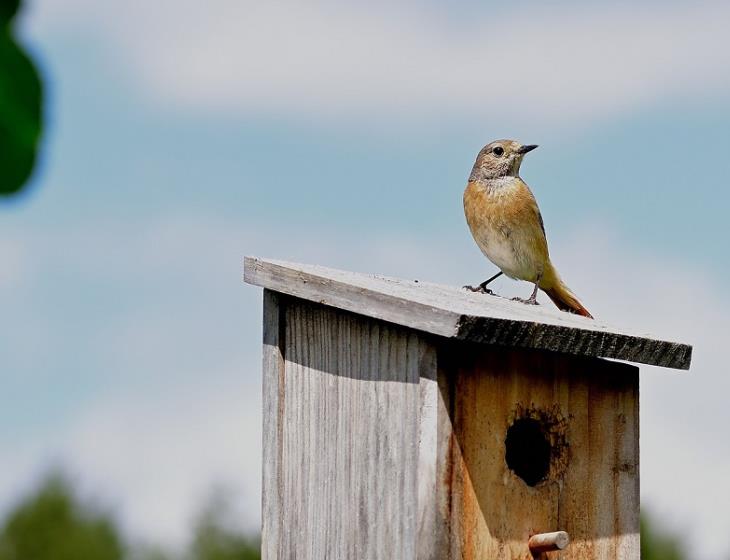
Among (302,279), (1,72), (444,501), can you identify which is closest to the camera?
(1,72)

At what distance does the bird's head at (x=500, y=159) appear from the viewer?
5.78 m

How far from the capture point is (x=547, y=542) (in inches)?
120

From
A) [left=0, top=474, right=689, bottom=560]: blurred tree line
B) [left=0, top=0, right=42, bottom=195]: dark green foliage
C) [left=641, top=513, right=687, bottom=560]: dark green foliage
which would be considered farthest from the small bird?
[left=0, top=474, right=689, bottom=560]: blurred tree line

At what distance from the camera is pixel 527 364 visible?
3170mm

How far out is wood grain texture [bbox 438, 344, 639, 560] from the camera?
2936 mm

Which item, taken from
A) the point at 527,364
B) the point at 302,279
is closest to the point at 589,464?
the point at 527,364

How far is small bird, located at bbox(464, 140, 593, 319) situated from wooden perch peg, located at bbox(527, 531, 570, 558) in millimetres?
2369

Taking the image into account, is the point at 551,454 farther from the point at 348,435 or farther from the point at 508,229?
the point at 508,229

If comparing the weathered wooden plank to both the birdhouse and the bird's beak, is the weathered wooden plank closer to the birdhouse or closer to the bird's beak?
the birdhouse

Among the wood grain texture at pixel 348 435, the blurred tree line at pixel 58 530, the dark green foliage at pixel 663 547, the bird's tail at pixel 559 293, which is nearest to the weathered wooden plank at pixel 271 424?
the wood grain texture at pixel 348 435

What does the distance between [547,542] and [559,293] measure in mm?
2881

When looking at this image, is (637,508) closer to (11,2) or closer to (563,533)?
(563,533)

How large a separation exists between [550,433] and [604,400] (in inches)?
10.7

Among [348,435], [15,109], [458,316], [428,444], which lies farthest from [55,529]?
[15,109]
